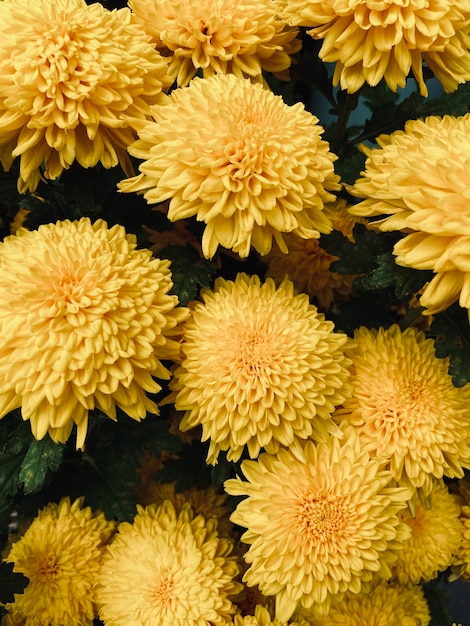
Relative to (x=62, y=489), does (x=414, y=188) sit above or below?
above

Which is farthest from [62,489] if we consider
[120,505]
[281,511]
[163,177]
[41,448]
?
[163,177]

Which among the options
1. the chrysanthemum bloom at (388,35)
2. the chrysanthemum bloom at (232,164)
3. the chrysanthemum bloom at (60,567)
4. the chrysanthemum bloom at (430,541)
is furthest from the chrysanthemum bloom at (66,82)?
the chrysanthemum bloom at (430,541)

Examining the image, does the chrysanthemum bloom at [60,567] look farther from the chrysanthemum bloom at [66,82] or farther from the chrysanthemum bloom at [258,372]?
the chrysanthemum bloom at [66,82]

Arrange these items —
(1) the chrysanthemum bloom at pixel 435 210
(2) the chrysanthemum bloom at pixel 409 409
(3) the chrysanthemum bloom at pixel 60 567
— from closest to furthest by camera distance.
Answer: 1. (1) the chrysanthemum bloom at pixel 435 210
2. (2) the chrysanthemum bloom at pixel 409 409
3. (3) the chrysanthemum bloom at pixel 60 567

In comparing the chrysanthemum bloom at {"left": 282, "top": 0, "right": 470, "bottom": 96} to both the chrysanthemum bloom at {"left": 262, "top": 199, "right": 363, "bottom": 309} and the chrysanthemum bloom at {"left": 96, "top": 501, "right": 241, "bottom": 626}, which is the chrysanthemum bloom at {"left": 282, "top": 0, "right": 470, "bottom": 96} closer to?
the chrysanthemum bloom at {"left": 262, "top": 199, "right": 363, "bottom": 309}

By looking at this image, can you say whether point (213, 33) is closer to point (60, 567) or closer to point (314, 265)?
point (314, 265)

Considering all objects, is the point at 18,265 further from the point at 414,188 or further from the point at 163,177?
the point at 414,188
